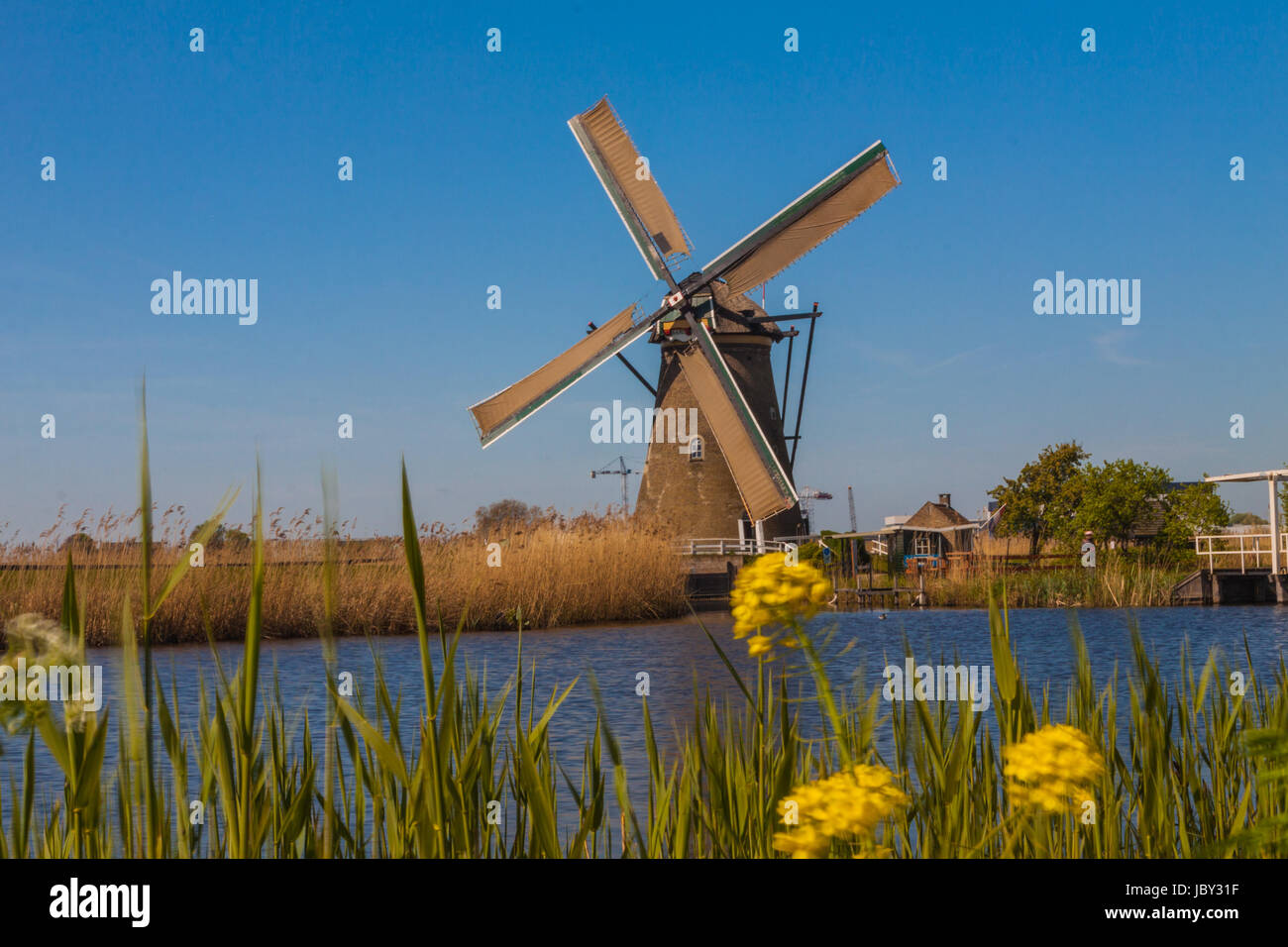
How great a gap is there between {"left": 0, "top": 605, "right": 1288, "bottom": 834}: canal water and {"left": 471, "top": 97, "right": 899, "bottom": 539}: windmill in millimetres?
4409

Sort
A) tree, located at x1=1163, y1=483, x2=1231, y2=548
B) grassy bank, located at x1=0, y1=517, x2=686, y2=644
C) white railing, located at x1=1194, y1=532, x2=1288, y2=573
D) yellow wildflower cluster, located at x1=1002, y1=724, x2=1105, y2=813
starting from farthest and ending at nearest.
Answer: tree, located at x1=1163, y1=483, x2=1231, y2=548, white railing, located at x1=1194, y1=532, x2=1288, y2=573, grassy bank, located at x1=0, y1=517, x2=686, y2=644, yellow wildflower cluster, located at x1=1002, y1=724, x2=1105, y2=813

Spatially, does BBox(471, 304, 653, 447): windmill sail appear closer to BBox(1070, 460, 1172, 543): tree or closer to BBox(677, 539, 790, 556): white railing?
BBox(677, 539, 790, 556): white railing

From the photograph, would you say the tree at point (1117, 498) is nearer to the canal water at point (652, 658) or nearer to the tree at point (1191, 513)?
the tree at point (1191, 513)

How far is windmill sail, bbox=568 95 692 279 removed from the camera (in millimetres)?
22922

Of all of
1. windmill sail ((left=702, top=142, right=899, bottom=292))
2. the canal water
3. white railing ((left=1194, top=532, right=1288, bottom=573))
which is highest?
windmill sail ((left=702, top=142, right=899, bottom=292))

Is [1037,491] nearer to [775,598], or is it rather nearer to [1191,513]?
[1191,513]

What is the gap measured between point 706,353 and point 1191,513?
16221 mm

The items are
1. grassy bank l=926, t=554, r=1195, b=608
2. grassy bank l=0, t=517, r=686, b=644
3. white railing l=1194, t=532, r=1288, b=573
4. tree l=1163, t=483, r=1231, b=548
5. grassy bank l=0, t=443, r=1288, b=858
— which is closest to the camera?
grassy bank l=0, t=443, r=1288, b=858

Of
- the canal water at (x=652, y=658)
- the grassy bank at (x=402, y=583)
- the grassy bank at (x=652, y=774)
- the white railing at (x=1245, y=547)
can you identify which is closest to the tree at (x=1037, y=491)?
the white railing at (x=1245, y=547)

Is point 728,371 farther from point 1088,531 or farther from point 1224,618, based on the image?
point 1088,531

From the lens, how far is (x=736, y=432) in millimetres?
22094

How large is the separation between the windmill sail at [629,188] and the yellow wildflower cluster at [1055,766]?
2179 cm

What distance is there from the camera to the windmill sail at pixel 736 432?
21.5m
